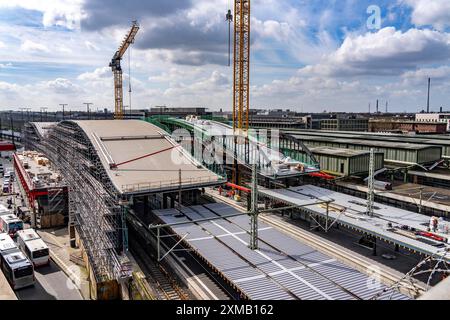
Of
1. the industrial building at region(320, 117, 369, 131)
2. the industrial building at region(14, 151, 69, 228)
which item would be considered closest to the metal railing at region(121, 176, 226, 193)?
the industrial building at region(14, 151, 69, 228)

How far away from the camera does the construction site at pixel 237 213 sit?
82.3 ft

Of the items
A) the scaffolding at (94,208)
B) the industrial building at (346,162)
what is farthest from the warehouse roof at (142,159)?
the industrial building at (346,162)

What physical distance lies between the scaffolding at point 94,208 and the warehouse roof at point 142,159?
153cm

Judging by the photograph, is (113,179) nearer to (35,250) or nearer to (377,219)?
(35,250)

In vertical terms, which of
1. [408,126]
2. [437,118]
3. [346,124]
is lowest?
[408,126]

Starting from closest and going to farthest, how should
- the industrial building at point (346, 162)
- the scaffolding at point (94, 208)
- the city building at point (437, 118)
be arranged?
the scaffolding at point (94, 208) < the industrial building at point (346, 162) < the city building at point (437, 118)

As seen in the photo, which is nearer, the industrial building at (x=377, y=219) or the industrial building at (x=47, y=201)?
the industrial building at (x=377, y=219)

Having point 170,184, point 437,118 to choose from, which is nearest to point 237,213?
point 170,184

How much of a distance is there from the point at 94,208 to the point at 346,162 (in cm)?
3300

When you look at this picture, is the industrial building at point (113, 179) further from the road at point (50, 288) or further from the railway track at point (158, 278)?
the road at point (50, 288)

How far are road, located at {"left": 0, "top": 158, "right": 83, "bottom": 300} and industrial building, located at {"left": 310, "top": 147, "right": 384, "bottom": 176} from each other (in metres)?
35.9

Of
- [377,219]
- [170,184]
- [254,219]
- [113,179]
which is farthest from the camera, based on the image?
[113,179]

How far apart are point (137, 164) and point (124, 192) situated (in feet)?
36.7

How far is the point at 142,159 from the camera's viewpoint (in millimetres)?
50406
